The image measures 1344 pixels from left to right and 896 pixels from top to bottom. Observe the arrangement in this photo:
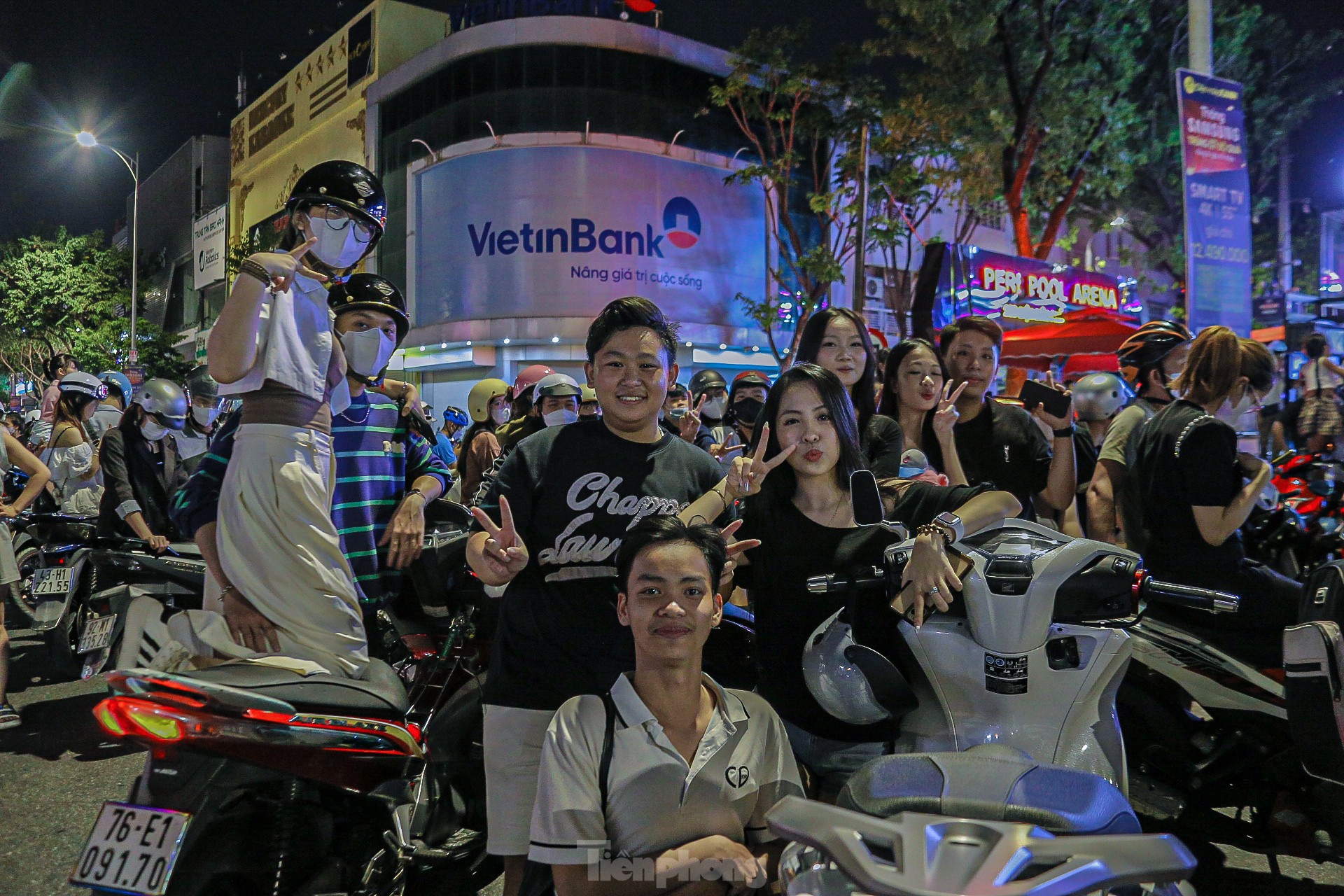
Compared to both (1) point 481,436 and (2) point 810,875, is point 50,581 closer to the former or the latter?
(1) point 481,436

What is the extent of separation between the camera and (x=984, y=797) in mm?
1496

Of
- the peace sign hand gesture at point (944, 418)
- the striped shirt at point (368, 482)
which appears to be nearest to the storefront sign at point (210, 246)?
the striped shirt at point (368, 482)

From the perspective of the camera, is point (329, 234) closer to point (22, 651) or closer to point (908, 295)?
point (22, 651)

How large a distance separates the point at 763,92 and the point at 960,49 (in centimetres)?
638

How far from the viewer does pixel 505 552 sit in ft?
7.67

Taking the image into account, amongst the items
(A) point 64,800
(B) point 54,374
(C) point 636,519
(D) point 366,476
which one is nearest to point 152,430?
(A) point 64,800

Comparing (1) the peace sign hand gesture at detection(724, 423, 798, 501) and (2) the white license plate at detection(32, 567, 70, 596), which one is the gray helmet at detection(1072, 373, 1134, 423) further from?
(2) the white license plate at detection(32, 567, 70, 596)

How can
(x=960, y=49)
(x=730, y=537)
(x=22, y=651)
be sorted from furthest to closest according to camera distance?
(x=960, y=49) < (x=22, y=651) < (x=730, y=537)

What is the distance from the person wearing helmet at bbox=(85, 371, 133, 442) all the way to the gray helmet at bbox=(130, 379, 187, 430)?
2.67 meters

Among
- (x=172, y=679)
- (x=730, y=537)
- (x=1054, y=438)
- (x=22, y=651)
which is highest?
(x=1054, y=438)

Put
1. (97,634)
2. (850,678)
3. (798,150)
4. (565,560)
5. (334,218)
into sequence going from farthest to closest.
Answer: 1. (798,150)
2. (97,634)
3. (334,218)
4. (565,560)
5. (850,678)

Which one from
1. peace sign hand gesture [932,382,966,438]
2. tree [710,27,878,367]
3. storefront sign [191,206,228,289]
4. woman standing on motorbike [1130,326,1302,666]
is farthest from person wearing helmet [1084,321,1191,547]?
storefront sign [191,206,228,289]

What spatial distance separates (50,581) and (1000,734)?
6.54m

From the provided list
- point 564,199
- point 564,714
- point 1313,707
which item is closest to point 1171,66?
point 564,199
